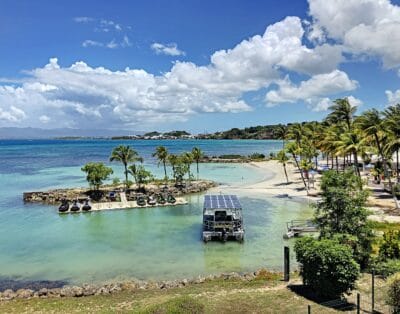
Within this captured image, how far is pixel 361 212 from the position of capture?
20031 mm

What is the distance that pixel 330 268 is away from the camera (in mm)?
17000

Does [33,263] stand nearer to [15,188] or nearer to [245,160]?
[15,188]

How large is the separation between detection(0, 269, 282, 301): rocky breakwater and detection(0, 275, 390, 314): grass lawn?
616mm

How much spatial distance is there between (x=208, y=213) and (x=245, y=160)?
81.3 meters

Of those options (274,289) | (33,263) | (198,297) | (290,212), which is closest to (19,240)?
(33,263)

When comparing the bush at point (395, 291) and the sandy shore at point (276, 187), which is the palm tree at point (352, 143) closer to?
the sandy shore at point (276, 187)

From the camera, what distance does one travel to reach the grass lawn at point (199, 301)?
16469 millimetres

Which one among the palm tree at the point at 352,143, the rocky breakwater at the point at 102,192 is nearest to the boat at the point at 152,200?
the rocky breakwater at the point at 102,192

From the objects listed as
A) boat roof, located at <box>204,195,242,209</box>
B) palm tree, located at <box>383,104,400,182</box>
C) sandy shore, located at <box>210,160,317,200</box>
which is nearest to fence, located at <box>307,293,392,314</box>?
boat roof, located at <box>204,195,242,209</box>

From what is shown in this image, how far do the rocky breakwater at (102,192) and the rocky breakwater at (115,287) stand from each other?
99.1ft

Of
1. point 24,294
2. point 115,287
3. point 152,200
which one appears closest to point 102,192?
point 152,200

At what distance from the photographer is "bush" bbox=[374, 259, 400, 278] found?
17.2m

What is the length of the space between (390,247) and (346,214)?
12.0ft

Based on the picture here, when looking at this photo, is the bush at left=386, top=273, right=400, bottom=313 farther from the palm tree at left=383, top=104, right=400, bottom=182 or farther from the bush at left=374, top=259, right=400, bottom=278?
the palm tree at left=383, top=104, right=400, bottom=182
